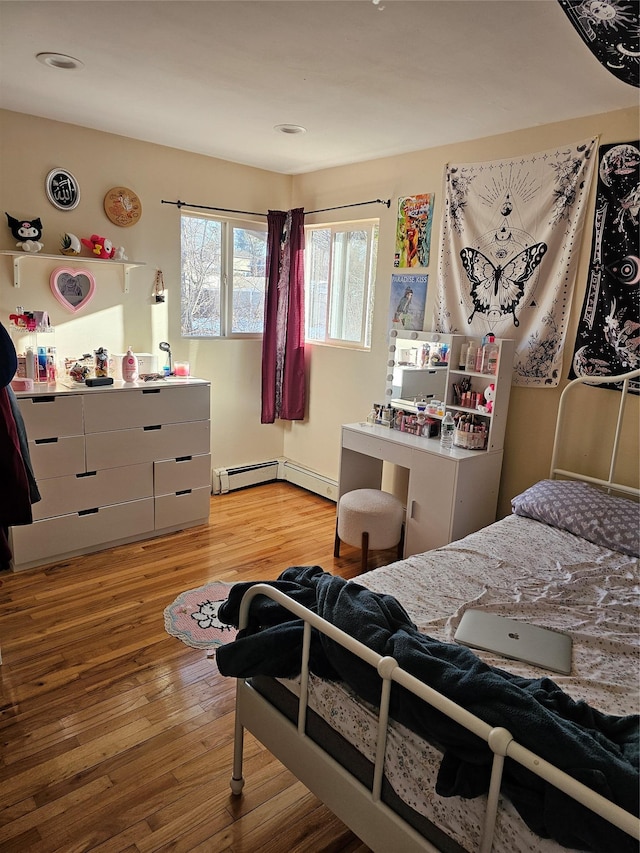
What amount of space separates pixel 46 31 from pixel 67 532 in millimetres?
2389

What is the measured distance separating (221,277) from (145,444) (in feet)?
4.94

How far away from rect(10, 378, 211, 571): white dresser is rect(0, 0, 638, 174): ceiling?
151 centimetres

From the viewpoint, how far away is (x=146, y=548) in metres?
3.48

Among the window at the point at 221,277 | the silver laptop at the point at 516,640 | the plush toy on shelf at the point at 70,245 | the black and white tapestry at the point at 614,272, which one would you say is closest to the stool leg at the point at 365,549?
the silver laptop at the point at 516,640

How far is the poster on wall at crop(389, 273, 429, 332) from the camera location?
3.58 m

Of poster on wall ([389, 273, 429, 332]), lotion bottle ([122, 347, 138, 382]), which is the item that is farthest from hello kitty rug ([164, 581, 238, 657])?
poster on wall ([389, 273, 429, 332])

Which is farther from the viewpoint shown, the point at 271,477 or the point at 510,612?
the point at 271,477

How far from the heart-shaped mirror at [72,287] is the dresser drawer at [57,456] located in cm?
89

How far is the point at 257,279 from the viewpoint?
4.47 m

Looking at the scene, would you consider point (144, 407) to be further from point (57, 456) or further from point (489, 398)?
point (489, 398)

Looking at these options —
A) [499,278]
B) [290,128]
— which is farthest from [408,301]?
[290,128]

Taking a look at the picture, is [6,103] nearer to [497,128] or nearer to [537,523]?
[497,128]

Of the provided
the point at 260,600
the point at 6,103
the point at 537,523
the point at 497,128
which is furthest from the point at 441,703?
the point at 6,103

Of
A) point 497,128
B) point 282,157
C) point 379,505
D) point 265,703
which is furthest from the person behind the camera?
point 282,157
